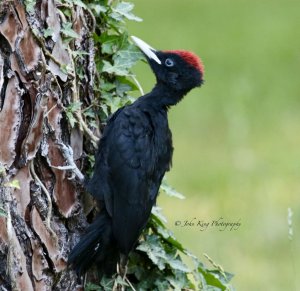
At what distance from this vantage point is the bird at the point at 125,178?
423cm

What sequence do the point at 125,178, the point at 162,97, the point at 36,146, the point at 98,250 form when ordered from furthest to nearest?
the point at 162,97, the point at 125,178, the point at 98,250, the point at 36,146

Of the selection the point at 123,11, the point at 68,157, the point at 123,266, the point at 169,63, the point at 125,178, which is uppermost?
the point at 123,11

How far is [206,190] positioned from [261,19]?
6.48m

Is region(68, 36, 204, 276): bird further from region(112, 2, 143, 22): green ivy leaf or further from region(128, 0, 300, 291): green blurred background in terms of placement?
region(128, 0, 300, 291): green blurred background

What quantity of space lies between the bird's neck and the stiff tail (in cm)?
64

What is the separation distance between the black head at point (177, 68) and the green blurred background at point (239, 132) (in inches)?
36.9

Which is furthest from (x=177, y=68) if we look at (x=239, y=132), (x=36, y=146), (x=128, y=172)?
(x=239, y=132)

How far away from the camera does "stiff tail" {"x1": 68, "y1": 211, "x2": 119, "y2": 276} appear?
4.11 meters

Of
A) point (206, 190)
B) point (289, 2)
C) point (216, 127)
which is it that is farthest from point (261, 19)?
point (206, 190)

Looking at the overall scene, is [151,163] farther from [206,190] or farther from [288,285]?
[206,190]

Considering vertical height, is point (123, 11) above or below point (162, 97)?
above

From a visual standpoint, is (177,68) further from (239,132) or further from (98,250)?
A: (239,132)

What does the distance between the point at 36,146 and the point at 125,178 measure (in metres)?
0.59

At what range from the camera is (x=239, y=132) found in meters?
7.61
